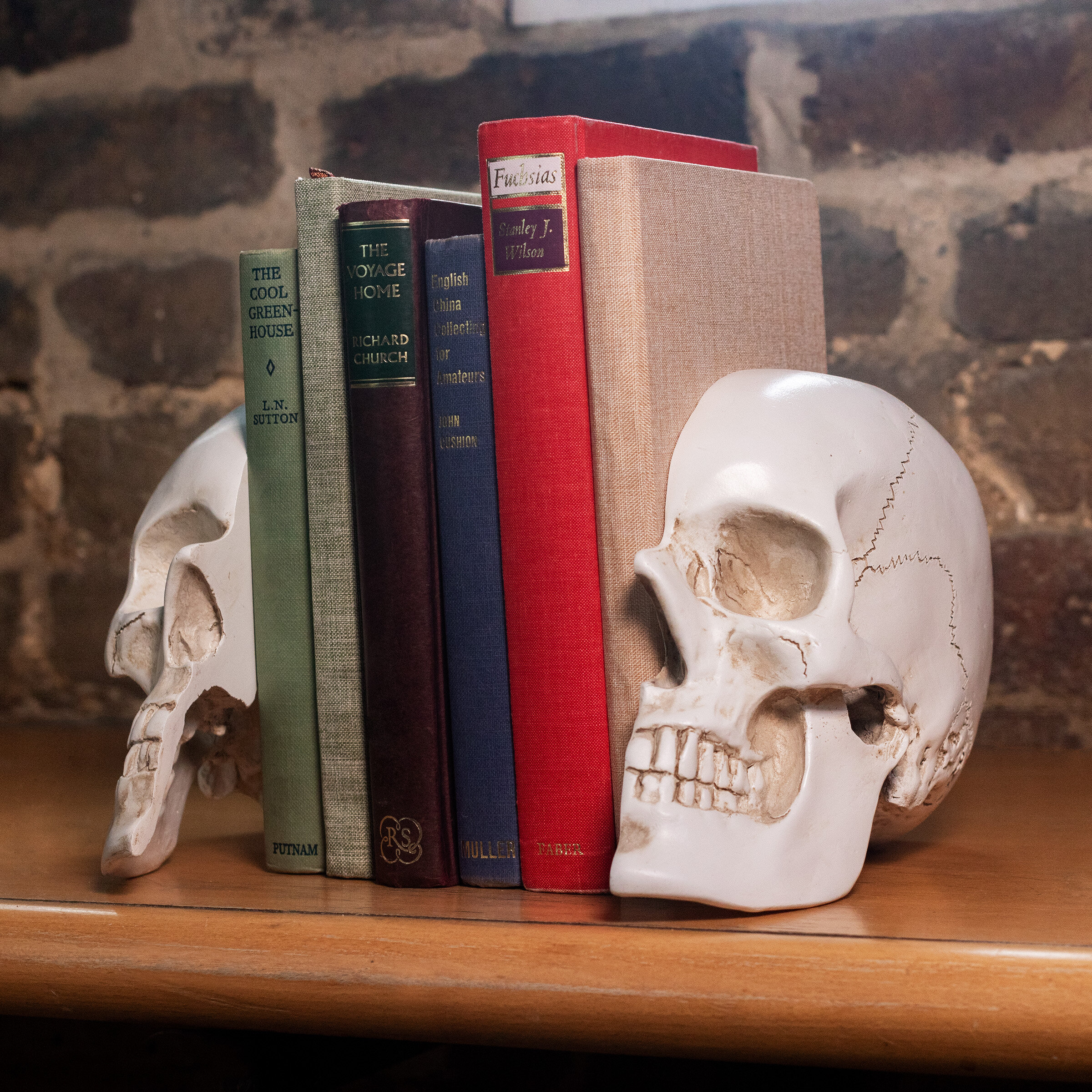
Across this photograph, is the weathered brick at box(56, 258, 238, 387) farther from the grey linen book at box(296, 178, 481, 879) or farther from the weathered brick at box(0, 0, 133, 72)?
the grey linen book at box(296, 178, 481, 879)

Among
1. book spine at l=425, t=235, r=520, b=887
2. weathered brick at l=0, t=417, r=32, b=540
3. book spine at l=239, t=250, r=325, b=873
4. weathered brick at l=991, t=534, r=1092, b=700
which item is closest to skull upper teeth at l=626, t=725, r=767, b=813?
book spine at l=425, t=235, r=520, b=887

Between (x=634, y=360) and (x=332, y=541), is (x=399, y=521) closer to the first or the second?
(x=332, y=541)

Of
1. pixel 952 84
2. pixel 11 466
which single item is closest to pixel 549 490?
pixel 952 84

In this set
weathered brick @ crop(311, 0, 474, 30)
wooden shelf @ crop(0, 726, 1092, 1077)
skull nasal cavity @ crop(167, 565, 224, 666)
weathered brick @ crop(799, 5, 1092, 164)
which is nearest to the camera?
wooden shelf @ crop(0, 726, 1092, 1077)

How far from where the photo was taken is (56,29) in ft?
4.87

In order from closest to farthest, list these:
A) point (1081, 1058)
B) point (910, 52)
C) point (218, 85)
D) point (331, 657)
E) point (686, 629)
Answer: point (1081, 1058) → point (686, 629) → point (331, 657) → point (910, 52) → point (218, 85)

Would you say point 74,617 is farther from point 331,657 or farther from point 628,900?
point 628,900

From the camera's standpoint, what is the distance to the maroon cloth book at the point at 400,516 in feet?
2.69

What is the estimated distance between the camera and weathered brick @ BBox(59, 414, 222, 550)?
1478 mm

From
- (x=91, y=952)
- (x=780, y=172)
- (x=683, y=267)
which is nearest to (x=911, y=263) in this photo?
(x=780, y=172)

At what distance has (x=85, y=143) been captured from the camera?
1487mm

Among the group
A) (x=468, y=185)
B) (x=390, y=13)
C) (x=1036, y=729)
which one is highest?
(x=390, y=13)

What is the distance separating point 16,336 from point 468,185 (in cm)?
58

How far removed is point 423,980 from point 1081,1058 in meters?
0.34
